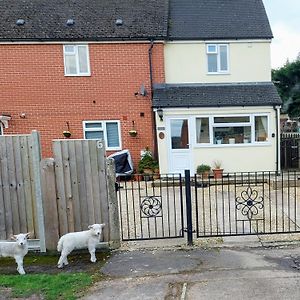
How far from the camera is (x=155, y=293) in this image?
12.8ft

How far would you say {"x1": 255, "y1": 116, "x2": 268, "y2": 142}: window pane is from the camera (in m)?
13.6

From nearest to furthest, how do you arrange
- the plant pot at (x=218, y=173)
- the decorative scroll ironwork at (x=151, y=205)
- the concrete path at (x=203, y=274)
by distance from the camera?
the concrete path at (x=203, y=274) < the decorative scroll ironwork at (x=151, y=205) < the plant pot at (x=218, y=173)

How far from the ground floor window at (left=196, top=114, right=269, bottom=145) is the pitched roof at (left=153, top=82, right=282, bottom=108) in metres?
0.60

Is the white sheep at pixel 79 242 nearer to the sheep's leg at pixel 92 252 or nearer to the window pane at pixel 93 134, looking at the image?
the sheep's leg at pixel 92 252

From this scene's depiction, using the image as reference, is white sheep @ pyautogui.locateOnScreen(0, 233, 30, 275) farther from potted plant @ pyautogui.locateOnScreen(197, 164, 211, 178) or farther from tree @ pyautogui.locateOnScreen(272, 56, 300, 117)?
tree @ pyautogui.locateOnScreen(272, 56, 300, 117)

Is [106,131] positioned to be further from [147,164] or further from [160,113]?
[160,113]

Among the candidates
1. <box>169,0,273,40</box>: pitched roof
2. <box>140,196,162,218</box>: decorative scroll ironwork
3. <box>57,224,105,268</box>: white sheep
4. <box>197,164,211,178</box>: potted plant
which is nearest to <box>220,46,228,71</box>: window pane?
<box>169,0,273,40</box>: pitched roof

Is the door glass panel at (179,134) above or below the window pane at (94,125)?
below

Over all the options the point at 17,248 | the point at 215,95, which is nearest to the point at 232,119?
the point at 215,95

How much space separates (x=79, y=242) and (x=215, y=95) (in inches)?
402

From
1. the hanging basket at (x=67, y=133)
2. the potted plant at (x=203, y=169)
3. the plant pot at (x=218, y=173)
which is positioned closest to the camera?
the plant pot at (x=218, y=173)

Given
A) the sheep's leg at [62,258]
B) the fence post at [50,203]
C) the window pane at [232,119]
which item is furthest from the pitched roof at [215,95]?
the sheep's leg at [62,258]

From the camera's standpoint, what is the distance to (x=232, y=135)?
13.6 metres

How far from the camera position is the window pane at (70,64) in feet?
45.7
